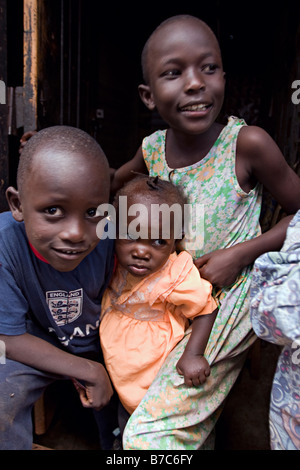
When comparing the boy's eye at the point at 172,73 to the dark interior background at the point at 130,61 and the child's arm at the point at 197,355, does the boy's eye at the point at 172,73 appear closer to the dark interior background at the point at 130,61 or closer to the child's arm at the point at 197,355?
the dark interior background at the point at 130,61

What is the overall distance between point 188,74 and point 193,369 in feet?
3.18

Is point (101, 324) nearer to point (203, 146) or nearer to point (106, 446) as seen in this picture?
point (106, 446)

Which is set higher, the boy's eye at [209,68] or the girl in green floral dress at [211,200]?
the boy's eye at [209,68]

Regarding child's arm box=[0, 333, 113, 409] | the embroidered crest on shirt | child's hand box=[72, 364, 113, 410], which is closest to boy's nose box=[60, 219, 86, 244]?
the embroidered crest on shirt

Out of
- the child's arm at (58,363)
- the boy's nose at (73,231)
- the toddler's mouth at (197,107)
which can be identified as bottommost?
the child's arm at (58,363)

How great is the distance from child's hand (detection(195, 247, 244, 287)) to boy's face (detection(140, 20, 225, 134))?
1.44ft

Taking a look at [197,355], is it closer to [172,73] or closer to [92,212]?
[92,212]

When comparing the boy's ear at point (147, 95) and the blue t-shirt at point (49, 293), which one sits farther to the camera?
the boy's ear at point (147, 95)

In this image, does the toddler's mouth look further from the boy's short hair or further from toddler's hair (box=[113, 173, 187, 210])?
the boy's short hair

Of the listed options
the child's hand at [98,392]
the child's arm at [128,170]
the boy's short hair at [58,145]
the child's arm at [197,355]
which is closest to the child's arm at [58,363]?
the child's hand at [98,392]

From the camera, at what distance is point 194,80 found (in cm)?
125

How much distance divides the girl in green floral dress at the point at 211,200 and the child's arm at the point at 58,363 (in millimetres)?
153

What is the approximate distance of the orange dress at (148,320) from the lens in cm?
127
